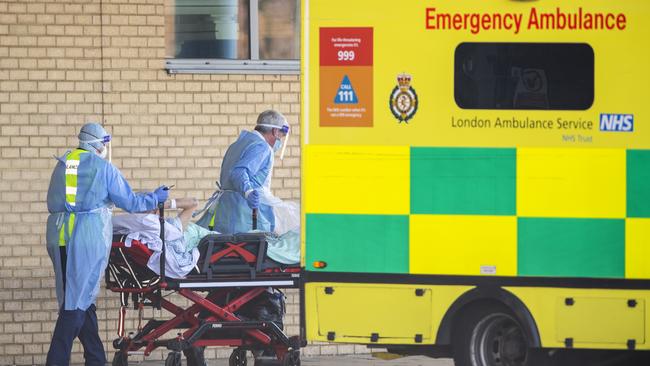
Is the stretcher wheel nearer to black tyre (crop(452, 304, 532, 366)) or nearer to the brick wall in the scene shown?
the brick wall

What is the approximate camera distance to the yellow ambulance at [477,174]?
9234mm

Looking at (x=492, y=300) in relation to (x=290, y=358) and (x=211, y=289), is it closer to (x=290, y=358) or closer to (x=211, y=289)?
(x=290, y=358)

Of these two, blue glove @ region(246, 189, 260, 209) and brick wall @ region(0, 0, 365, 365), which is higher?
brick wall @ region(0, 0, 365, 365)

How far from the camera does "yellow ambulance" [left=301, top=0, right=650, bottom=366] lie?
923 centimetres

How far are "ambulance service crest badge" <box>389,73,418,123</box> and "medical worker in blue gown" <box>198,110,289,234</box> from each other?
201 centimetres

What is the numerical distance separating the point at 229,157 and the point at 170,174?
1.54 m

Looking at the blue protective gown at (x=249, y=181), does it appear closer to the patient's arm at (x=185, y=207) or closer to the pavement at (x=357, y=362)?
the patient's arm at (x=185, y=207)

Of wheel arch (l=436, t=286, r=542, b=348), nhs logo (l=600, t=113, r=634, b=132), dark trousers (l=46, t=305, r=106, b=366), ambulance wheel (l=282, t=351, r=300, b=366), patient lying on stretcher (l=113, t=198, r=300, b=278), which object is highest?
nhs logo (l=600, t=113, r=634, b=132)

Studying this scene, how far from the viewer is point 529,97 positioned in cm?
934

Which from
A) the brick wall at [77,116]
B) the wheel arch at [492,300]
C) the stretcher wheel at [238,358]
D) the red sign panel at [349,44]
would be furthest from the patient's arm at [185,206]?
the wheel arch at [492,300]

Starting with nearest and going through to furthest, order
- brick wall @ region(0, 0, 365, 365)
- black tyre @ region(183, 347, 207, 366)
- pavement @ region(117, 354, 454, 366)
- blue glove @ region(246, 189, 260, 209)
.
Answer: blue glove @ region(246, 189, 260, 209) < black tyre @ region(183, 347, 207, 366) < pavement @ region(117, 354, 454, 366) < brick wall @ region(0, 0, 365, 365)

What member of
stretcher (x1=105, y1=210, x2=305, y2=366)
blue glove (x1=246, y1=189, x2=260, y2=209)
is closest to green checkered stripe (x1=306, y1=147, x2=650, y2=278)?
stretcher (x1=105, y1=210, x2=305, y2=366)

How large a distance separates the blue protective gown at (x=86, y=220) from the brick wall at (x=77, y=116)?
208cm

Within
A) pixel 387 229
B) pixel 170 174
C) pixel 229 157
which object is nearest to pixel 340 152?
pixel 387 229
